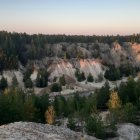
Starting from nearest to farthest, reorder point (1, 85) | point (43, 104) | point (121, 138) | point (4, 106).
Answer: point (121, 138), point (4, 106), point (43, 104), point (1, 85)

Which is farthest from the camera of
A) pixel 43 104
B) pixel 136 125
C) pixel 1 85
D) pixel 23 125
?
pixel 1 85

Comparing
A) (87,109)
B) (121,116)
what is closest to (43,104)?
(87,109)

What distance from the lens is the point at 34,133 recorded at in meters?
47.6

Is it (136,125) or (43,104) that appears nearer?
(136,125)

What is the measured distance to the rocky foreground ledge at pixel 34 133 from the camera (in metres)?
45.8

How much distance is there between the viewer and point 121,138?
2977 inches

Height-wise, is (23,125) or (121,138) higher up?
(23,125)

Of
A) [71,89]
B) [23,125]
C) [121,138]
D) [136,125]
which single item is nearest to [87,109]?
[136,125]

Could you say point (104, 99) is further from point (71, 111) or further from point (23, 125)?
point (23, 125)

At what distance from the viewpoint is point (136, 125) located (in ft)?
292

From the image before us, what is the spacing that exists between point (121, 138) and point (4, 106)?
23672 mm

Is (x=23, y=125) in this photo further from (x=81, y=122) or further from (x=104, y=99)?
(x=104, y=99)

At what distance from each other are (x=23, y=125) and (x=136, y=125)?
1708 inches

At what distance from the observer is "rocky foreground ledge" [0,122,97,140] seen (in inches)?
1804
